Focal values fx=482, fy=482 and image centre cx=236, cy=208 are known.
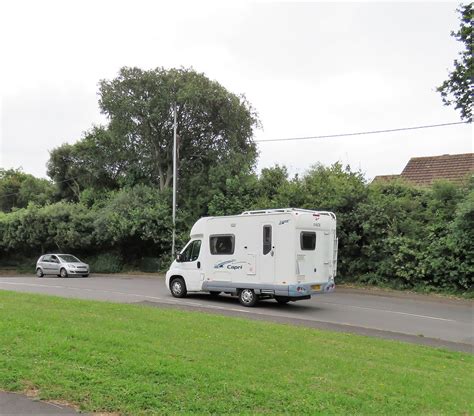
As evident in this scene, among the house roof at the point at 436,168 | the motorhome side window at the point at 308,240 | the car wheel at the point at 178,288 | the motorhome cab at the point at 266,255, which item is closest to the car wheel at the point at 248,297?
the motorhome cab at the point at 266,255

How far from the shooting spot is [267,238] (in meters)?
14.4

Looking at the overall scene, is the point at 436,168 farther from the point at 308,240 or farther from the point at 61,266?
the point at 61,266

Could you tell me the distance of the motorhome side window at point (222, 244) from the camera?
15.3m

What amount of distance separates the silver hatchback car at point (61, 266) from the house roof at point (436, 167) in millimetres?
21142

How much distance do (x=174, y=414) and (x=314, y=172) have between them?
2319 cm

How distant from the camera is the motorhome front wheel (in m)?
16.8

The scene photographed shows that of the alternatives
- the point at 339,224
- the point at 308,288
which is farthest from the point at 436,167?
the point at 308,288

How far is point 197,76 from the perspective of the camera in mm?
33469

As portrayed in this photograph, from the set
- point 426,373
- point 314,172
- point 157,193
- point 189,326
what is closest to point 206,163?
point 157,193

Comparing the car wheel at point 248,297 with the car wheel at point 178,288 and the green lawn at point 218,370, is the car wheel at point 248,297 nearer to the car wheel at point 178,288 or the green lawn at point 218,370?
the car wheel at point 178,288

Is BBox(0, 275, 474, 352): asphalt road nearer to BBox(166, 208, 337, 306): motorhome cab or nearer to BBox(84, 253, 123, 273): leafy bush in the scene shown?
BBox(166, 208, 337, 306): motorhome cab

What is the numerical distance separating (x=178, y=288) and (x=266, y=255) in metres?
4.12

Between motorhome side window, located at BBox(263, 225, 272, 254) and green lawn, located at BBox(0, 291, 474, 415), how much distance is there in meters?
5.40

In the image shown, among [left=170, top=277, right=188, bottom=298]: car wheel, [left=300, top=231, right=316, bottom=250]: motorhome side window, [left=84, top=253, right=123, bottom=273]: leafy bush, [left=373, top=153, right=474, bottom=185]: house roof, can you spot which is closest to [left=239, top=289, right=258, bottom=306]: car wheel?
[left=300, top=231, right=316, bottom=250]: motorhome side window
